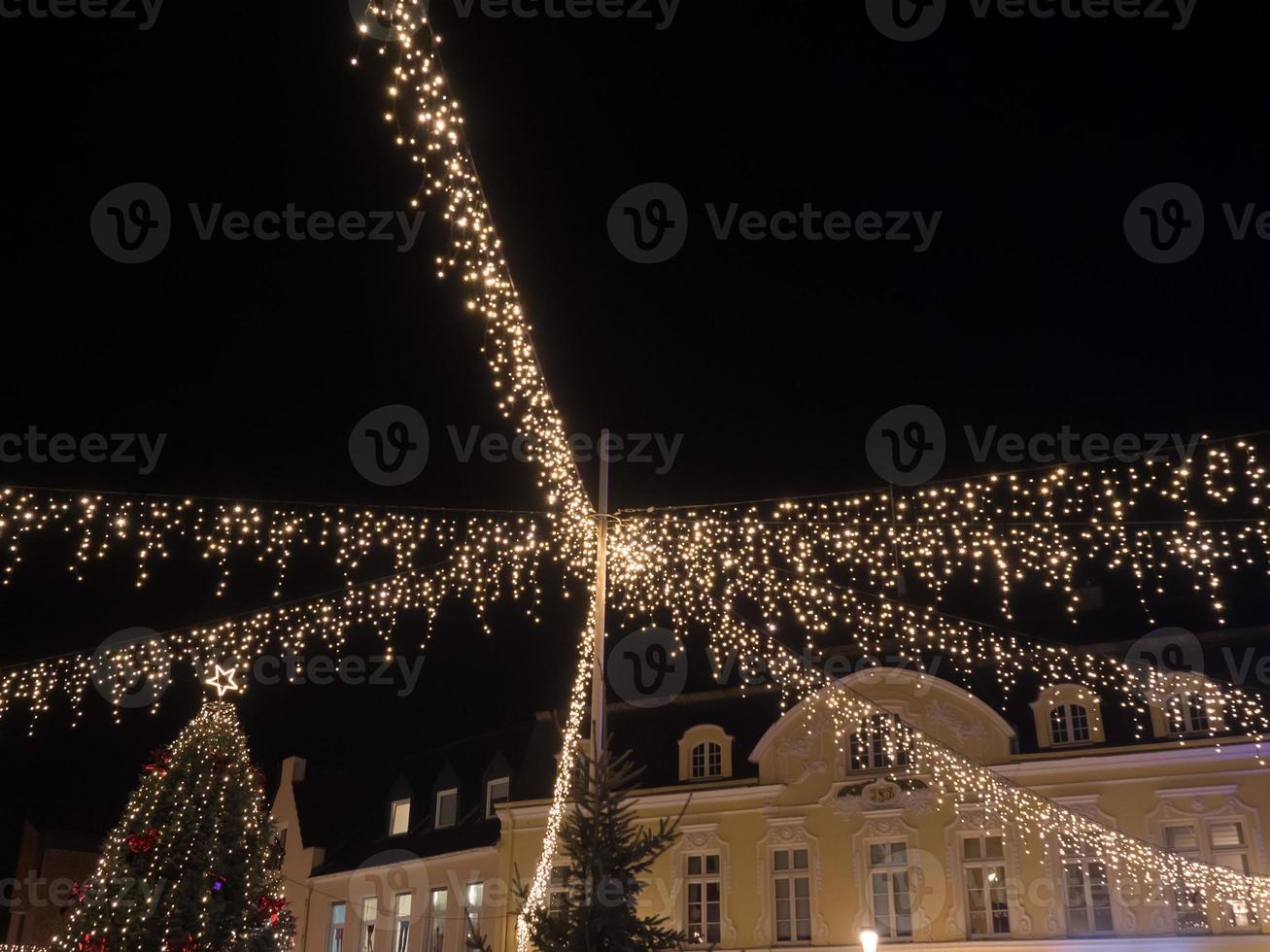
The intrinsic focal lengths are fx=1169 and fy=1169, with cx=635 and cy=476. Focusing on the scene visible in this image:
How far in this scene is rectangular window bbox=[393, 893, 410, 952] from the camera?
83.0 ft

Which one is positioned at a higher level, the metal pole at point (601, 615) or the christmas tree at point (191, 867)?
the metal pole at point (601, 615)

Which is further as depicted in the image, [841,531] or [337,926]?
[337,926]

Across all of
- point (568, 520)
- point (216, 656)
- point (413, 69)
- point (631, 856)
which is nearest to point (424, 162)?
point (413, 69)

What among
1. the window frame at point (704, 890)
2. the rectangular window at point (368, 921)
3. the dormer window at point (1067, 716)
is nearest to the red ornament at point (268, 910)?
the window frame at point (704, 890)

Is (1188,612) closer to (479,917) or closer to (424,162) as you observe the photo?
(479,917)

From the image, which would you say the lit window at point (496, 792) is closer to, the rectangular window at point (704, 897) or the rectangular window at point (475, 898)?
the rectangular window at point (475, 898)

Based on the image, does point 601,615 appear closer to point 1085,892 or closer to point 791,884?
point 791,884

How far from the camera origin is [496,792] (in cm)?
2562

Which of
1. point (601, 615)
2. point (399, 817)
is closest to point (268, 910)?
point (601, 615)

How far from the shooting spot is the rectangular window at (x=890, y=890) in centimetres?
2053

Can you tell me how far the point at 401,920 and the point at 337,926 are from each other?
6.95 feet

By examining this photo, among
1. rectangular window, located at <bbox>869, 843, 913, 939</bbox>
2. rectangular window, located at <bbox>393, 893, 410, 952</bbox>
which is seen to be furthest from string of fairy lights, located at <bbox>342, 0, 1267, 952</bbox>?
rectangular window, located at <bbox>393, 893, 410, 952</bbox>

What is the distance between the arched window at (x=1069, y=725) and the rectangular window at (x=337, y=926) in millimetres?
16189

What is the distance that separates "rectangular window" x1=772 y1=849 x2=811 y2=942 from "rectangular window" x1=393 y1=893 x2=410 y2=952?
8623 millimetres
